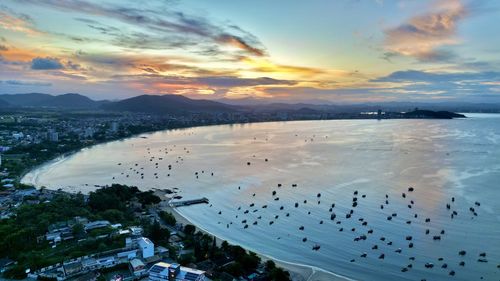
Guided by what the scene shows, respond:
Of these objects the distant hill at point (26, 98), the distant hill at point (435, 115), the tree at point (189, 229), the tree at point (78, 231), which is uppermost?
the distant hill at point (26, 98)

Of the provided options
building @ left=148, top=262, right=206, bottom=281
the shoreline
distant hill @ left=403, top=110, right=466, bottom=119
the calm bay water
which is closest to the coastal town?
building @ left=148, top=262, right=206, bottom=281

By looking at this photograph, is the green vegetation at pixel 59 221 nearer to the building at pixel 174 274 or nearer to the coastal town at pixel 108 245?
the coastal town at pixel 108 245

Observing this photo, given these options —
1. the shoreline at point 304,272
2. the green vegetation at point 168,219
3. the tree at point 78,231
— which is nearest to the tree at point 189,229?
the green vegetation at point 168,219

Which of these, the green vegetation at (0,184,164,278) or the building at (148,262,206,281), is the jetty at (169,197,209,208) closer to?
the green vegetation at (0,184,164,278)

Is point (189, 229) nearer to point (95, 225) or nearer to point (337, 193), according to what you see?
point (95, 225)

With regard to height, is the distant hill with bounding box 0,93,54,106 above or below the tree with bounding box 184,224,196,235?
above

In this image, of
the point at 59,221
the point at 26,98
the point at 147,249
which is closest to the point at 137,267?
the point at 147,249
